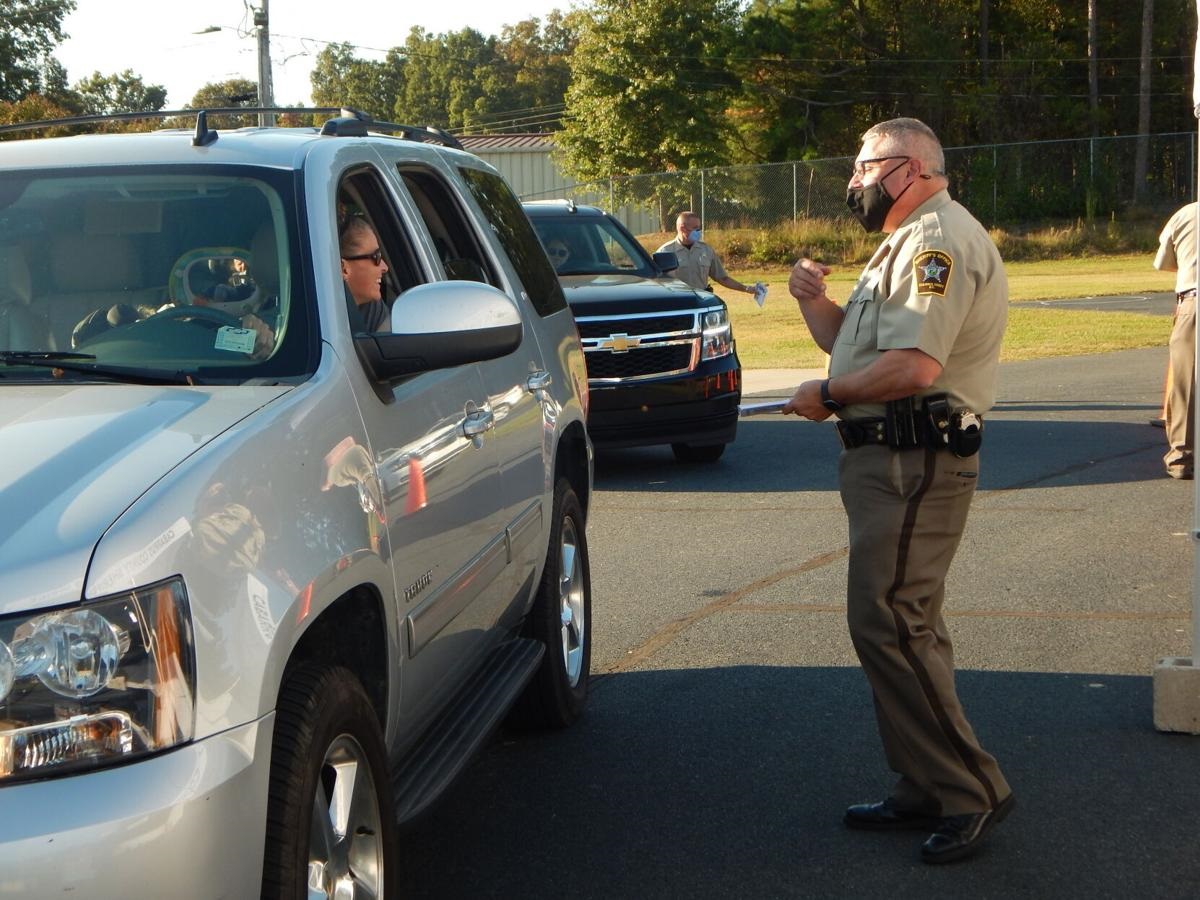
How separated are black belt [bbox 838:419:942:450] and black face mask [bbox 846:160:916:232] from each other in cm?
57

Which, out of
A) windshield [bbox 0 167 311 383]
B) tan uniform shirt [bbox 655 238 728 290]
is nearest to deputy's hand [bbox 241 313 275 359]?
windshield [bbox 0 167 311 383]

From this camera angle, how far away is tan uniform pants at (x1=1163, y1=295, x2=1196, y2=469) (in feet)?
34.1

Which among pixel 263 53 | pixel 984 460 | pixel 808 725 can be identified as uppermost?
pixel 263 53

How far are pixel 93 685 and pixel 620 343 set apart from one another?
8.84 meters

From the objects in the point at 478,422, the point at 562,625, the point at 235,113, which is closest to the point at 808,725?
the point at 562,625

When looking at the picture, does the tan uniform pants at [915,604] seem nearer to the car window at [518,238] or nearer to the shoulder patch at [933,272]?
the shoulder patch at [933,272]

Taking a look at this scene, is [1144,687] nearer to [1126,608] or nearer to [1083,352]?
[1126,608]

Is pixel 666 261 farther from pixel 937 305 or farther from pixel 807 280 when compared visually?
pixel 937 305

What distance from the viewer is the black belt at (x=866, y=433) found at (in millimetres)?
4305

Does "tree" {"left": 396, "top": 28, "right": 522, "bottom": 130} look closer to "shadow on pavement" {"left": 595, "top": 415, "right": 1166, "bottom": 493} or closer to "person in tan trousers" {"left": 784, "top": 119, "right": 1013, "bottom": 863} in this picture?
"shadow on pavement" {"left": 595, "top": 415, "right": 1166, "bottom": 493}

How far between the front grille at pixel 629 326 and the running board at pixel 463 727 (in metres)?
6.22

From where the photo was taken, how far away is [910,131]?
4449mm

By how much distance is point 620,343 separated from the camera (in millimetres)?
11227

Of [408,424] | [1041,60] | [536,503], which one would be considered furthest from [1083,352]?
[1041,60]
